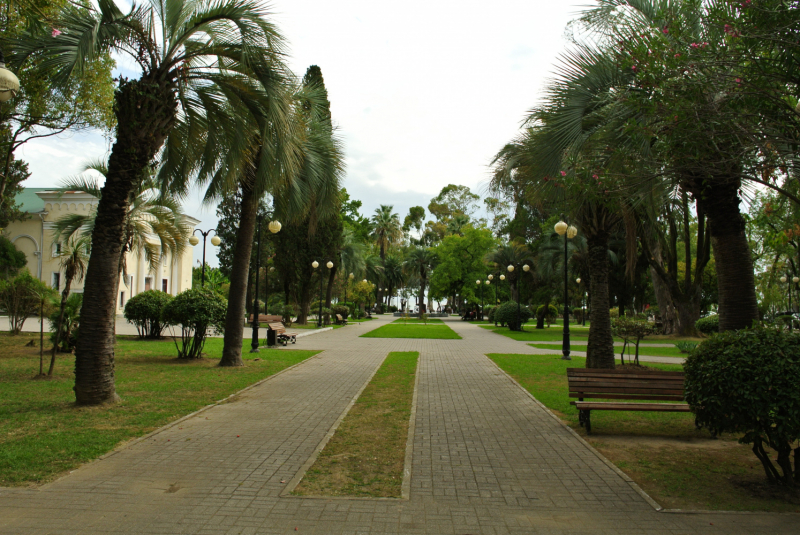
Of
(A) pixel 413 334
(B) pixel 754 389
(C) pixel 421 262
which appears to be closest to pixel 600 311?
(B) pixel 754 389

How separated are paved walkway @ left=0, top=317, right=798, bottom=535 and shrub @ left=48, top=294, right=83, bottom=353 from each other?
291 inches

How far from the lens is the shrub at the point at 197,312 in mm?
12992

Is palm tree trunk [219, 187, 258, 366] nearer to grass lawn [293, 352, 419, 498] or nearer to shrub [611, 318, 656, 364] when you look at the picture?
grass lawn [293, 352, 419, 498]

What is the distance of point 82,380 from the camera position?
7.37m

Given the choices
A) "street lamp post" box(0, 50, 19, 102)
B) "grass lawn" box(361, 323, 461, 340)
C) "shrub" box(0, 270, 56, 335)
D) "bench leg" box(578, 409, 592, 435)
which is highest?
"street lamp post" box(0, 50, 19, 102)

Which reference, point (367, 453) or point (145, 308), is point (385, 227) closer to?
point (145, 308)

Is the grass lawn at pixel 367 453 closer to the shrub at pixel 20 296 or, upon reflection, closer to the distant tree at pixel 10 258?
the shrub at pixel 20 296

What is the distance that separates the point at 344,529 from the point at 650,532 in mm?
2223

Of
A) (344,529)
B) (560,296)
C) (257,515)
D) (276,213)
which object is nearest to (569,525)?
(344,529)

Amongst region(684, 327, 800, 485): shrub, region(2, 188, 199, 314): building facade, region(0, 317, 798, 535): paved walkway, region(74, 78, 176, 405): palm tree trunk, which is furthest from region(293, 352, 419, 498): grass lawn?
region(2, 188, 199, 314): building facade

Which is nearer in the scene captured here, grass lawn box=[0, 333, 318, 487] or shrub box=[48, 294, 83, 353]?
grass lawn box=[0, 333, 318, 487]

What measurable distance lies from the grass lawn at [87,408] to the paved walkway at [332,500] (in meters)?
0.40

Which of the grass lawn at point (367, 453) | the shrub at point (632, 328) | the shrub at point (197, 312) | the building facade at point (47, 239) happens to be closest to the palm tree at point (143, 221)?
the shrub at point (197, 312)

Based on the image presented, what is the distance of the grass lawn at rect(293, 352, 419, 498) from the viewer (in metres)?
4.52
